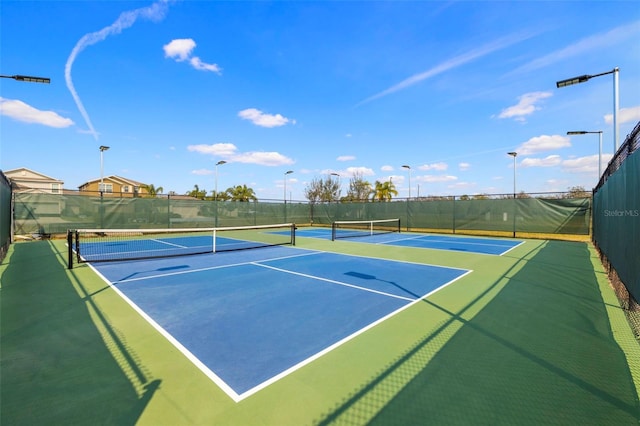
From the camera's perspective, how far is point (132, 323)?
418 centimetres

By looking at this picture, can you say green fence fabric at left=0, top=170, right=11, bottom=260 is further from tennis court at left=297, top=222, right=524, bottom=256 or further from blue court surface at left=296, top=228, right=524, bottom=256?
blue court surface at left=296, top=228, right=524, bottom=256

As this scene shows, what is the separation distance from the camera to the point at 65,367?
304cm

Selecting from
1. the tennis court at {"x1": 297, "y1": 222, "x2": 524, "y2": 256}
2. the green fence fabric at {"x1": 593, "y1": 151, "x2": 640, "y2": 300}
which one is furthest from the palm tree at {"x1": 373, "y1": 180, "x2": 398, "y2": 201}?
the green fence fabric at {"x1": 593, "y1": 151, "x2": 640, "y2": 300}

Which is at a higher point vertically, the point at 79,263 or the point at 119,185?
the point at 119,185

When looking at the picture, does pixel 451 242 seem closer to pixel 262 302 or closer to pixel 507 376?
pixel 262 302

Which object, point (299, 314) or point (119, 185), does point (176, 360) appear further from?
point (119, 185)

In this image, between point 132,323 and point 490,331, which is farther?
point 132,323

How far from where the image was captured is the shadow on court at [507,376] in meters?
2.37

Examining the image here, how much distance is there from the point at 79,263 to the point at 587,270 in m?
13.8

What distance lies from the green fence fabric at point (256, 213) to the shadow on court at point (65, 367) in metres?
12.8

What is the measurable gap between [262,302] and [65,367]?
102 inches

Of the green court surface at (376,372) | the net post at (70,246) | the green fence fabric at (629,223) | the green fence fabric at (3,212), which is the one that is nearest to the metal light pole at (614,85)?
the green fence fabric at (629,223)

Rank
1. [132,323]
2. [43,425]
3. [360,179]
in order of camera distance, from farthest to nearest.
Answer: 1. [360,179]
2. [132,323]
3. [43,425]

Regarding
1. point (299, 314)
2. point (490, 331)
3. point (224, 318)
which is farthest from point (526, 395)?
point (224, 318)
